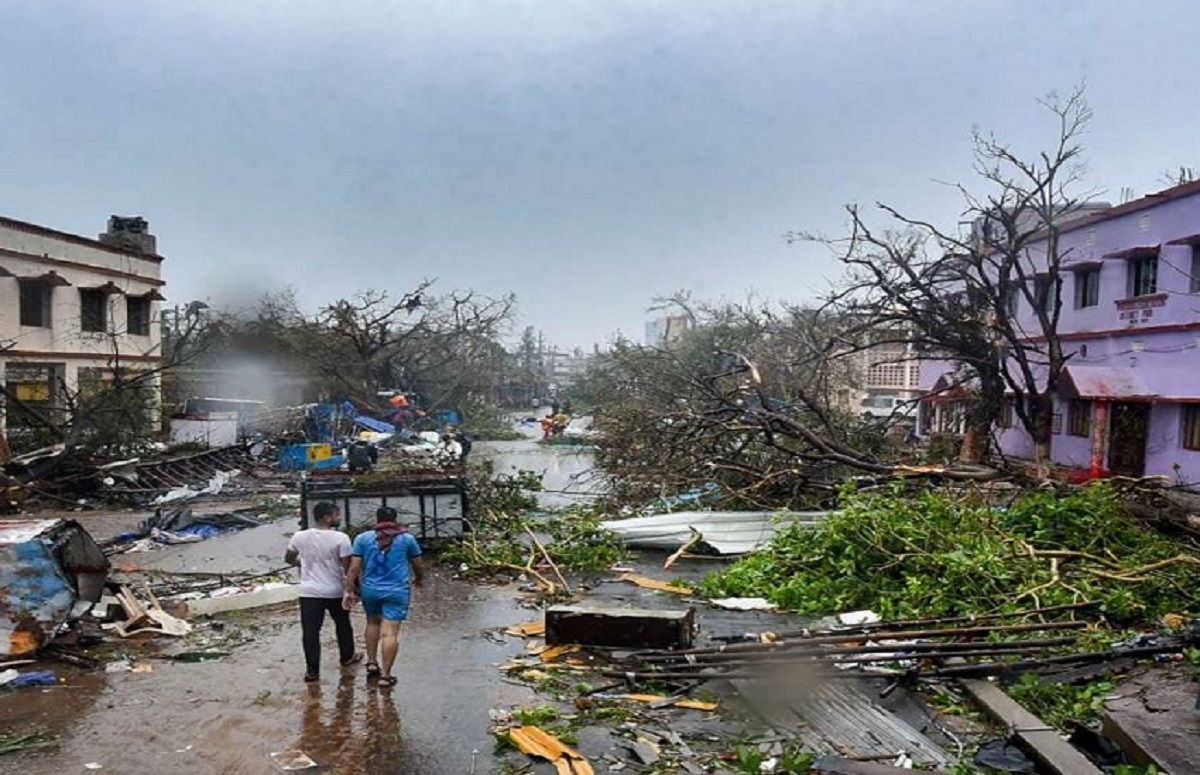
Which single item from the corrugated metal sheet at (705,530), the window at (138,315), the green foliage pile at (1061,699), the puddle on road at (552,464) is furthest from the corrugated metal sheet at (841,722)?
the window at (138,315)

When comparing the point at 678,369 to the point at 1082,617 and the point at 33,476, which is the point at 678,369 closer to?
the point at 33,476

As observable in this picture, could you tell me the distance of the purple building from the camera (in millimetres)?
18172

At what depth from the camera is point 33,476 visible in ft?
57.0

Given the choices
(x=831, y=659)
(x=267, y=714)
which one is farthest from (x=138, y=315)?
(x=831, y=659)

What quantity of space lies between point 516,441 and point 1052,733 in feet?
109

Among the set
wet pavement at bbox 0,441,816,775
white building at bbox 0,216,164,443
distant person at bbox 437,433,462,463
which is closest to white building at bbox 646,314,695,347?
distant person at bbox 437,433,462,463

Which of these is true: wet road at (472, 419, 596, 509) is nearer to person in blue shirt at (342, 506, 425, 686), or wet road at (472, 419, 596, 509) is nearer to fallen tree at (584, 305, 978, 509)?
fallen tree at (584, 305, 978, 509)

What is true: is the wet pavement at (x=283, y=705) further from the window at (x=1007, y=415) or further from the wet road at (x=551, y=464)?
the window at (x=1007, y=415)

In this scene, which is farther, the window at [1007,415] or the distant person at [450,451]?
the window at [1007,415]

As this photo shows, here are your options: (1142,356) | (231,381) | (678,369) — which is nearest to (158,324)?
(231,381)

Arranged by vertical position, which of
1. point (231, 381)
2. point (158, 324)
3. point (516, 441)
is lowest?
point (516, 441)

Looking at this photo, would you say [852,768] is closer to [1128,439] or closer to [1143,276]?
[1128,439]

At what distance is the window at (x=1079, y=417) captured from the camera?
A: 2191 cm

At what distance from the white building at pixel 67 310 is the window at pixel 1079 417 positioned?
78.9ft
